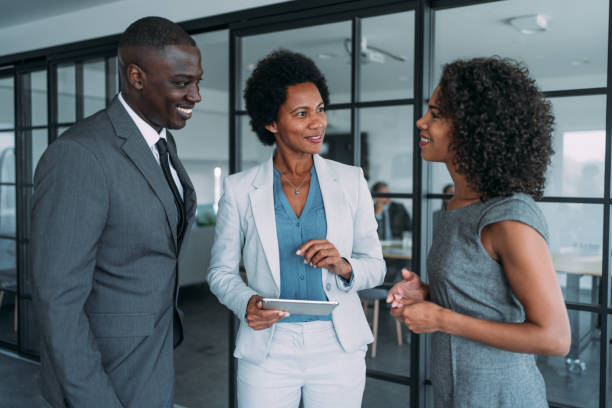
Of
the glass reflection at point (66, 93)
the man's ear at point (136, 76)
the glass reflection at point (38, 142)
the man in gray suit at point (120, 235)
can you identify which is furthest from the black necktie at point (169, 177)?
the glass reflection at point (38, 142)

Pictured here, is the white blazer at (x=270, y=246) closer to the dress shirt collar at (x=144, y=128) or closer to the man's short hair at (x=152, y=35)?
the dress shirt collar at (x=144, y=128)

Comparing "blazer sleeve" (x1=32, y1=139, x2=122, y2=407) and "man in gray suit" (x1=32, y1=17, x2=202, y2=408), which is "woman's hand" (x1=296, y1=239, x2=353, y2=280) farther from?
"blazer sleeve" (x1=32, y1=139, x2=122, y2=407)

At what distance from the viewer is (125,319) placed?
1.23 meters

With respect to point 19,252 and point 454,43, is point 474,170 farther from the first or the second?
point 19,252

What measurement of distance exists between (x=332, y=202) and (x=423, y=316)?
63 centimetres

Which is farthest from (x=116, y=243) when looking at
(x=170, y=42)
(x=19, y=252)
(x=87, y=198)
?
(x=19, y=252)

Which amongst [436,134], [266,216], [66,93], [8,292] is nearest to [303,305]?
[266,216]

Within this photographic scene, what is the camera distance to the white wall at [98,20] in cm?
283

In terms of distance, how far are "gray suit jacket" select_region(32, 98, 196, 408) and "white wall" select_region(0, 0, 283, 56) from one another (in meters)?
1.64

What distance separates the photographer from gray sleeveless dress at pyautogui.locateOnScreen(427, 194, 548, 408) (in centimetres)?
110

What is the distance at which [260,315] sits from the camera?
4.72 feet

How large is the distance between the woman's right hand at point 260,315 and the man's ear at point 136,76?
2.17 ft

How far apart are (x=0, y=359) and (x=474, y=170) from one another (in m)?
4.18

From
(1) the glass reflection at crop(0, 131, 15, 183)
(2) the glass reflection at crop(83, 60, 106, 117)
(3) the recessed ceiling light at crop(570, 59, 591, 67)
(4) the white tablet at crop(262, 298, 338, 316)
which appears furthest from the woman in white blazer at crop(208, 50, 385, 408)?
(1) the glass reflection at crop(0, 131, 15, 183)
